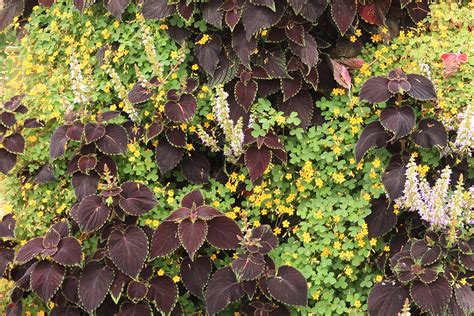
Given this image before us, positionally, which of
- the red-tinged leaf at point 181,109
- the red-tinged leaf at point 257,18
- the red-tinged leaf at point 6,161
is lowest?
the red-tinged leaf at point 6,161

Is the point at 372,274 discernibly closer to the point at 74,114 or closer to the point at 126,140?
the point at 126,140

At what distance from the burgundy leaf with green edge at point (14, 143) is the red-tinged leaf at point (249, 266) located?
1290mm

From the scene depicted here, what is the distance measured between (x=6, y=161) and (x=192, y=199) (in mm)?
1050

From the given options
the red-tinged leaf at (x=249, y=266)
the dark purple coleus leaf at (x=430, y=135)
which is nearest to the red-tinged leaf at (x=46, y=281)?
the red-tinged leaf at (x=249, y=266)

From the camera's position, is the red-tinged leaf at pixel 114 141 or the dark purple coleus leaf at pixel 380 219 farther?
the red-tinged leaf at pixel 114 141

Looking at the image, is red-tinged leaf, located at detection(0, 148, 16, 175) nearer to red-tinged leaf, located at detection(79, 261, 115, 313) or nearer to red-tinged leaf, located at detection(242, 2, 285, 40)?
red-tinged leaf, located at detection(79, 261, 115, 313)

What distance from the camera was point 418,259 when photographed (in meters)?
→ 2.82

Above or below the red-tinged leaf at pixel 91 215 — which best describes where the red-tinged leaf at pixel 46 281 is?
below

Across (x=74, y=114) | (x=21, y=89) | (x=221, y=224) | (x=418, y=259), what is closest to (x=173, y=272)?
(x=221, y=224)

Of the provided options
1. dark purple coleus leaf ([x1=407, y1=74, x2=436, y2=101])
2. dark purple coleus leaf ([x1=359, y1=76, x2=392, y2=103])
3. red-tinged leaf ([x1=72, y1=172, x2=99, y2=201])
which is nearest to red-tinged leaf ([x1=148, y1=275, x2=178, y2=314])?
red-tinged leaf ([x1=72, y1=172, x2=99, y2=201])

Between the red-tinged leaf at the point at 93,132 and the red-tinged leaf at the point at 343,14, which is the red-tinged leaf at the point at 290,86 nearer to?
the red-tinged leaf at the point at 343,14

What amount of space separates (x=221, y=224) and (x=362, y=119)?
0.85 m

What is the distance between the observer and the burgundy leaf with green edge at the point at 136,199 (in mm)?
3033

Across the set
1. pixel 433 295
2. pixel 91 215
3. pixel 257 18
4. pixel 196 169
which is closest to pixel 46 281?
pixel 91 215
